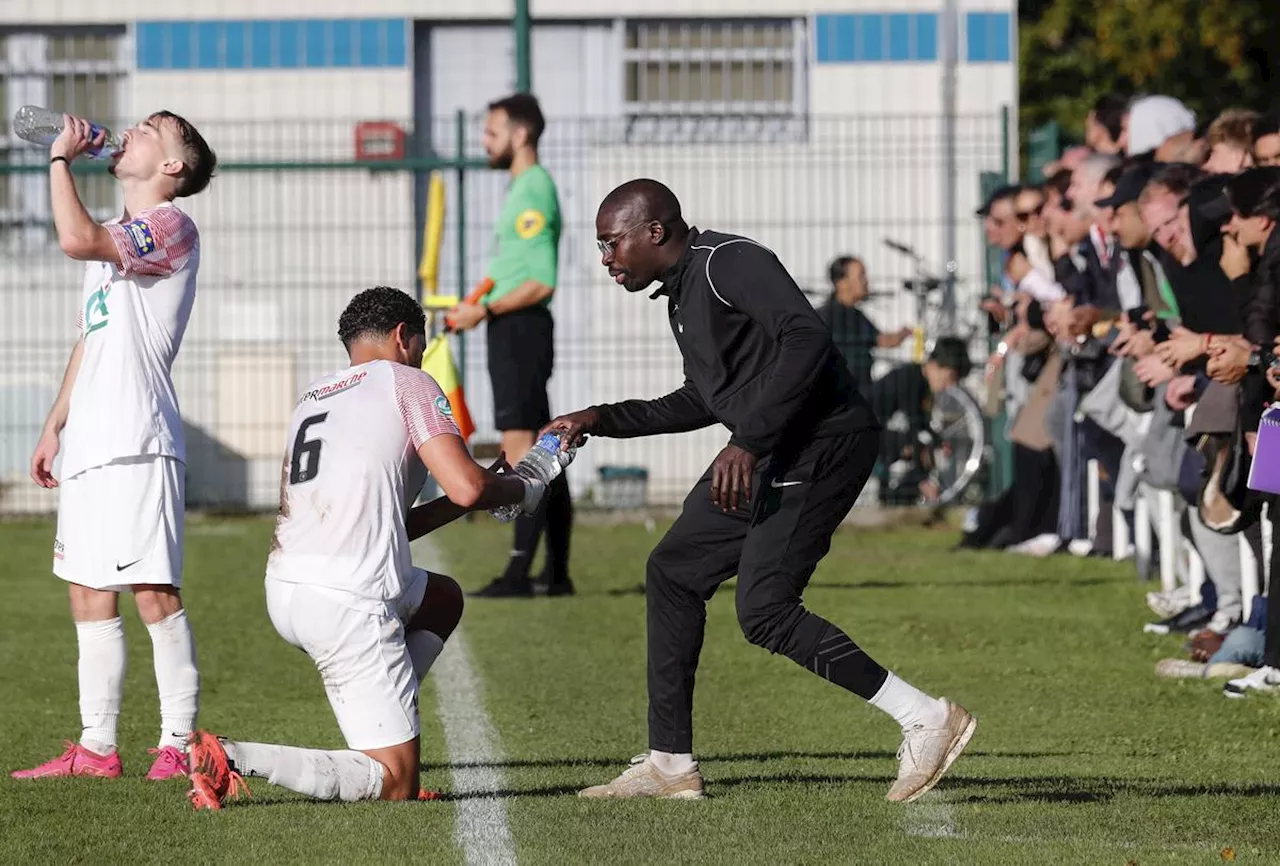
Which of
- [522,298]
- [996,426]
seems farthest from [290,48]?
[522,298]

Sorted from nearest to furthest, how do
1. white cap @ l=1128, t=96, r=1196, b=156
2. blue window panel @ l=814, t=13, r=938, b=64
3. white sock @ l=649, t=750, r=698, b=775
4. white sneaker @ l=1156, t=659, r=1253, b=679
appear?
white sock @ l=649, t=750, r=698, b=775 → white sneaker @ l=1156, t=659, r=1253, b=679 → white cap @ l=1128, t=96, r=1196, b=156 → blue window panel @ l=814, t=13, r=938, b=64

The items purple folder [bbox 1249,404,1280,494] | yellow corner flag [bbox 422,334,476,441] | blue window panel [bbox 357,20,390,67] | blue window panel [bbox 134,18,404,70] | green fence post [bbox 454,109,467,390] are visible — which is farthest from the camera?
blue window panel [bbox 134,18,404,70]

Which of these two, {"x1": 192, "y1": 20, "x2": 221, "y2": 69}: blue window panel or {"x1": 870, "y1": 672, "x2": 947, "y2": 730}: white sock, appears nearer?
{"x1": 870, "y1": 672, "x2": 947, "y2": 730}: white sock

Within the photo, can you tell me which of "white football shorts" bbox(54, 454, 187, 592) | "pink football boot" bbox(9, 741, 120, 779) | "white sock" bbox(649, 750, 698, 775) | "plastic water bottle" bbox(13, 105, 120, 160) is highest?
"plastic water bottle" bbox(13, 105, 120, 160)

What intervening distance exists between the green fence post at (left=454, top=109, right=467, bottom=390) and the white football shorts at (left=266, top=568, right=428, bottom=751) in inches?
413

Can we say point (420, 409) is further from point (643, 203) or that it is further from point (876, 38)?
point (876, 38)

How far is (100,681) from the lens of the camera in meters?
6.69

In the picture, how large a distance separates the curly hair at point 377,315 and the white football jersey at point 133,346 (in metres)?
0.71

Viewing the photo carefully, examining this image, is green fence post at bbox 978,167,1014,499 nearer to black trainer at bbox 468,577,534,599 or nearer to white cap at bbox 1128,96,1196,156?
white cap at bbox 1128,96,1196,156

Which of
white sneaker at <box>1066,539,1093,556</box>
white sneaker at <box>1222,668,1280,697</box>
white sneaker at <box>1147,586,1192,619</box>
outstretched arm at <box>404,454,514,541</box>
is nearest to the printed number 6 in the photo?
outstretched arm at <box>404,454,514,541</box>

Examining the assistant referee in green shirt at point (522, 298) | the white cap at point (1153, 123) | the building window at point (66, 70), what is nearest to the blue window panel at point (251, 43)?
the building window at point (66, 70)

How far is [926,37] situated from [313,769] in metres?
14.4

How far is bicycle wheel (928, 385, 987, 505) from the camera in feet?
54.2

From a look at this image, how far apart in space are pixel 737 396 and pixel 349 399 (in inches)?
41.9
